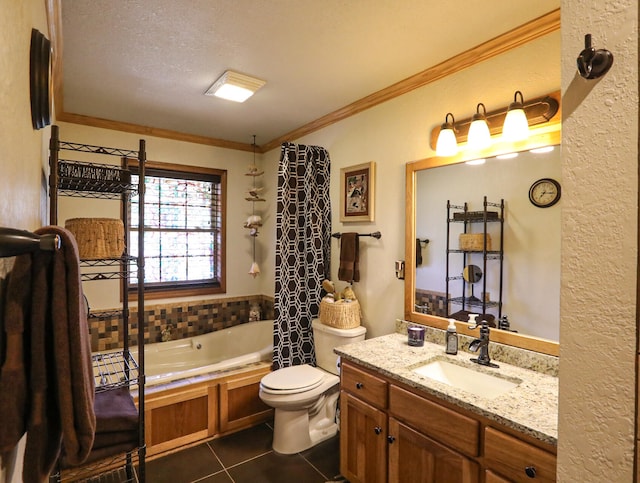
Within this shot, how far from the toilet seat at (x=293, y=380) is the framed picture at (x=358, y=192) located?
Answer: 1.22 meters

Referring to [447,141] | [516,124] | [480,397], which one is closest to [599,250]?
[480,397]

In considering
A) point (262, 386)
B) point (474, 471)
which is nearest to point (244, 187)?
point (262, 386)

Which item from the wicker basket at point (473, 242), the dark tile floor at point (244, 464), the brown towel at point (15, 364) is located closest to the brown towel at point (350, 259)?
the wicker basket at point (473, 242)

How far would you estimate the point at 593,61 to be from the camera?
2.24 ft

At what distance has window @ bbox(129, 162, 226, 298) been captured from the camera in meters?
3.51

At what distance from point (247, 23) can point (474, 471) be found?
2267mm

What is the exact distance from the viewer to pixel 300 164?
289 centimetres

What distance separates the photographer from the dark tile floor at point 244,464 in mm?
2217

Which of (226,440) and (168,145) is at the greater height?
(168,145)

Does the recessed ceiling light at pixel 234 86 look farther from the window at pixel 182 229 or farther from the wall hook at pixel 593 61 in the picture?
the wall hook at pixel 593 61

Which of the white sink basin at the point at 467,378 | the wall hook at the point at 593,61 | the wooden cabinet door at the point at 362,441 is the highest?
the wall hook at the point at 593,61

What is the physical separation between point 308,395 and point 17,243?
2168 mm

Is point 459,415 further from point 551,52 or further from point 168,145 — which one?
point 168,145

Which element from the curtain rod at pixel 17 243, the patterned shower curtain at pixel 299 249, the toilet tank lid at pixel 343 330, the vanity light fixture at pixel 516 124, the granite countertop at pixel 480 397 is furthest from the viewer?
the patterned shower curtain at pixel 299 249
